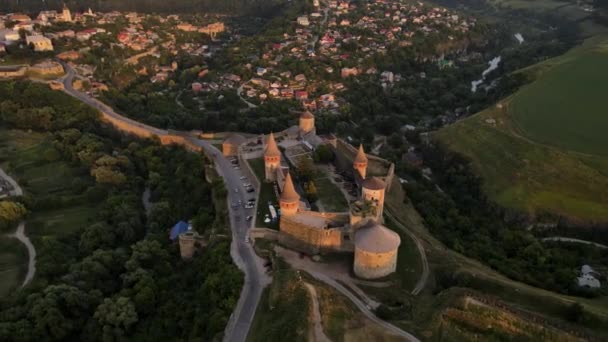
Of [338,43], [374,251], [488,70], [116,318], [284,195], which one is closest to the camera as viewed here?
[374,251]

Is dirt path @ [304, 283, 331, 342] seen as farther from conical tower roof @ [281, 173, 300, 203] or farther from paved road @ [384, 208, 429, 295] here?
conical tower roof @ [281, 173, 300, 203]

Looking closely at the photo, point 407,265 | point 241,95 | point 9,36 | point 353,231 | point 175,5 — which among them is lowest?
point 241,95

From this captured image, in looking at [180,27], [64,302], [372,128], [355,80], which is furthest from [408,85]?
[64,302]

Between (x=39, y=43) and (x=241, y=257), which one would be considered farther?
(x=39, y=43)

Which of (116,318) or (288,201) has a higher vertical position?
(288,201)

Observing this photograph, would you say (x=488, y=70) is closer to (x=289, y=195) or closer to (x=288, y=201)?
(x=289, y=195)

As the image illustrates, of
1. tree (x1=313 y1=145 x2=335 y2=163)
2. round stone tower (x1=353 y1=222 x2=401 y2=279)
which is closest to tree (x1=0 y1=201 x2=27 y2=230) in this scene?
tree (x1=313 y1=145 x2=335 y2=163)

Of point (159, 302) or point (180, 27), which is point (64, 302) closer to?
point (159, 302)

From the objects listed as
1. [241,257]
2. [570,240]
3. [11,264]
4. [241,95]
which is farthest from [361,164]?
[241,95]
